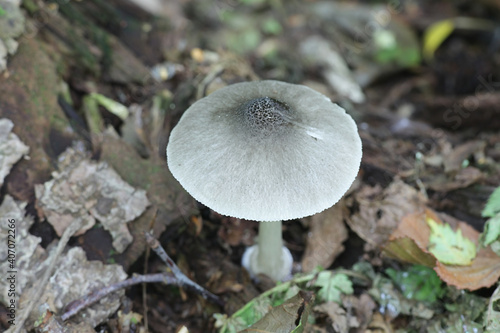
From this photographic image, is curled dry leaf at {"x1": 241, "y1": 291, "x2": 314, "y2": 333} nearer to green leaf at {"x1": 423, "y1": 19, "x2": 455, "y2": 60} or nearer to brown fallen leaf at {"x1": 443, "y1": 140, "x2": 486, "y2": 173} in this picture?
brown fallen leaf at {"x1": 443, "y1": 140, "x2": 486, "y2": 173}

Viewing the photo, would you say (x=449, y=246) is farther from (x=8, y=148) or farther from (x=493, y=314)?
(x=8, y=148)

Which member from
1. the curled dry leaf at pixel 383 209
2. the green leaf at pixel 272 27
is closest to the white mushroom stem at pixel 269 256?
the curled dry leaf at pixel 383 209

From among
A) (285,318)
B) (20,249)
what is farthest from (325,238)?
(20,249)

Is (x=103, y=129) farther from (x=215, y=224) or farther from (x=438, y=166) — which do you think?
(x=438, y=166)

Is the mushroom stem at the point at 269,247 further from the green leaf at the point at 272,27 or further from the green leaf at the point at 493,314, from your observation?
the green leaf at the point at 272,27

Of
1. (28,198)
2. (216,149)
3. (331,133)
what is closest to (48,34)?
(28,198)
